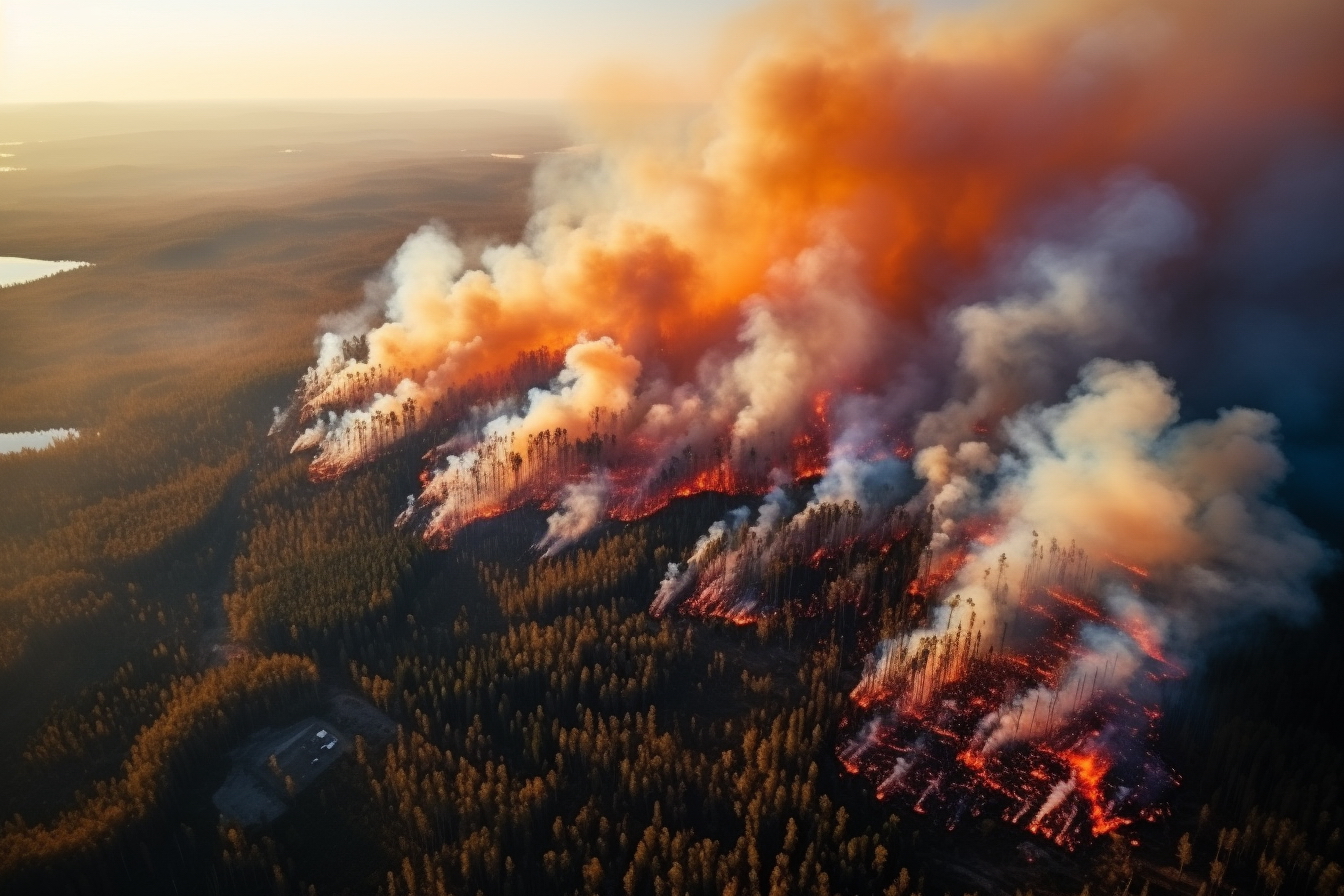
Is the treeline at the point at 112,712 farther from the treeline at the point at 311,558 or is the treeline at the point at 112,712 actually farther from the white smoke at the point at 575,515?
the white smoke at the point at 575,515

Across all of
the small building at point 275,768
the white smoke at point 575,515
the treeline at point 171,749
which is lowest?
the small building at point 275,768

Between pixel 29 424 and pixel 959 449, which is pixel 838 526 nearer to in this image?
pixel 959 449


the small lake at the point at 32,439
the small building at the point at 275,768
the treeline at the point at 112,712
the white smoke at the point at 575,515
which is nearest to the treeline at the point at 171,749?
the treeline at the point at 112,712

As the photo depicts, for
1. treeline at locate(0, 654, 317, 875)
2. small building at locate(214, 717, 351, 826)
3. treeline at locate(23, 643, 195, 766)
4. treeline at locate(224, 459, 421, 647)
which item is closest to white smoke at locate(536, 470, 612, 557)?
treeline at locate(224, 459, 421, 647)

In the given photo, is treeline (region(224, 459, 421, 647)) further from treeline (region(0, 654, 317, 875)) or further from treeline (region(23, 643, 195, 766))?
treeline (region(23, 643, 195, 766))

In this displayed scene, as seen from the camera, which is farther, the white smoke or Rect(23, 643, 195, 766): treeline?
the white smoke

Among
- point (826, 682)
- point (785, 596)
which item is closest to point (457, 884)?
point (826, 682)

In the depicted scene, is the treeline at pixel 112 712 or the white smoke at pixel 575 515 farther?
the white smoke at pixel 575 515

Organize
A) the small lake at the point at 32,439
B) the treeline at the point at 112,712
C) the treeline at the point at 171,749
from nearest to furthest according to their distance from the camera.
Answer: the treeline at the point at 171,749 < the treeline at the point at 112,712 < the small lake at the point at 32,439
